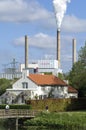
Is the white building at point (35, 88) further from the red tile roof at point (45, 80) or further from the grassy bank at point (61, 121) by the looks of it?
the grassy bank at point (61, 121)

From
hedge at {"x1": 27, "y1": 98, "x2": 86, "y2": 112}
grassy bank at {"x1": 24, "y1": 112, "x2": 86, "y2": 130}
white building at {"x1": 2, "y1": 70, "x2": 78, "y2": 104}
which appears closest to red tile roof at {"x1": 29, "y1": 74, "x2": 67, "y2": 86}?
white building at {"x1": 2, "y1": 70, "x2": 78, "y2": 104}

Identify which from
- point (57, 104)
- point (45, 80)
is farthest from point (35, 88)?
point (57, 104)

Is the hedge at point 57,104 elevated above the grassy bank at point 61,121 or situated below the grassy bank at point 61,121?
above

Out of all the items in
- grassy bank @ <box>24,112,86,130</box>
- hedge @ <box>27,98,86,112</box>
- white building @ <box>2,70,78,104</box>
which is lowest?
grassy bank @ <box>24,112,86,130</box>

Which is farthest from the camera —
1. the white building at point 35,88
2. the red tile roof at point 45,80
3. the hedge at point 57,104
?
the red tile roof at point 45,80

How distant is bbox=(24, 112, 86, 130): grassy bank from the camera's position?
7486 centimetres

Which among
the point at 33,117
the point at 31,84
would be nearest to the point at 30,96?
the point at 31,84

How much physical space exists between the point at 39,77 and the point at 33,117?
32.0 metres

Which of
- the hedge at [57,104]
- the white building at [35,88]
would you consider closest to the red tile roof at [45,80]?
the white building at [35,88]

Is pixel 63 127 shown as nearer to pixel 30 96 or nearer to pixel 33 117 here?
pixel 33 117

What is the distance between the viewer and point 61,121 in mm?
75938

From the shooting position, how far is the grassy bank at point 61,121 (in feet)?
246

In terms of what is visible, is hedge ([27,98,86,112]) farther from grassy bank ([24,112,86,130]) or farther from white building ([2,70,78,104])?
grassy bank ([24,112,86,130])

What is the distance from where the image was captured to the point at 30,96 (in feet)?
353
